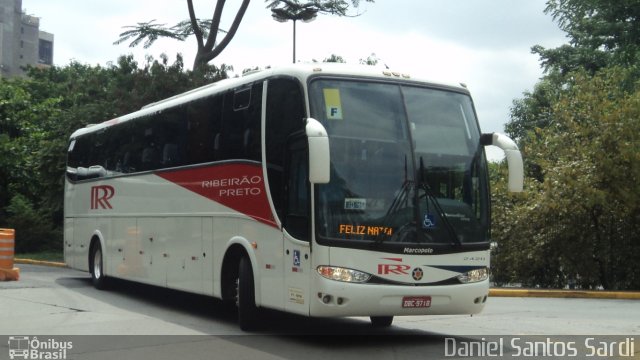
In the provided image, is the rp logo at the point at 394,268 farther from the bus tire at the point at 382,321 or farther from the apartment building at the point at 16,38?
the apartment building at the point at 16,38

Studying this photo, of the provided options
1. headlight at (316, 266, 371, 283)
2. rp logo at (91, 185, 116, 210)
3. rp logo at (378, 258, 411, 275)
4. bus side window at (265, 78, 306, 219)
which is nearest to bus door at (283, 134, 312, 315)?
bus side window at (265, 78, 306, 219)

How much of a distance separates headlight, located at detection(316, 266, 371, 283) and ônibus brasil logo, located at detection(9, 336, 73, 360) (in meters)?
3.14

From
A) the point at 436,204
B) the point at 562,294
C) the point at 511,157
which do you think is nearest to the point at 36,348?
the point at 436,204

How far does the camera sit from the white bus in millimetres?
10312

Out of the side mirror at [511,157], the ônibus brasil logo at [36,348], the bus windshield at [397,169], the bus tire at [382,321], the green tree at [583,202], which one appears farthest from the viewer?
the green tree at [583,202]

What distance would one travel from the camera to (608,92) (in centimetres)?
2312

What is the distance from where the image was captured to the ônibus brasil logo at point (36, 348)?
9672 millimetres

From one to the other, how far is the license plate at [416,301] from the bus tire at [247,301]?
2514 millimetres

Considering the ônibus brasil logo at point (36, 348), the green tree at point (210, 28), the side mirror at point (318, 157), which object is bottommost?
the ônibus brasil logo at point (36, 348)

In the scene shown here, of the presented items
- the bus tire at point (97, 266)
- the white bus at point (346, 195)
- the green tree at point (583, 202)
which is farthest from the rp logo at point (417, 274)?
the green tree at point (583, 202)

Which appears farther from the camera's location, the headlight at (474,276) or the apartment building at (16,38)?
the apartment building at (16,38)

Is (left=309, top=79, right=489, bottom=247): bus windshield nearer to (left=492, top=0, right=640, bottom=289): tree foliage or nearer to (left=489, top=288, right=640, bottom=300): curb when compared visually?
(left=489, top=288, right=640, bottom=300): curb

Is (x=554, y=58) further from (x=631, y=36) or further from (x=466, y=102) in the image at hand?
(x=466, y=102)

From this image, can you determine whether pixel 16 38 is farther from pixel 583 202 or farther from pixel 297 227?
pixel 297 227
